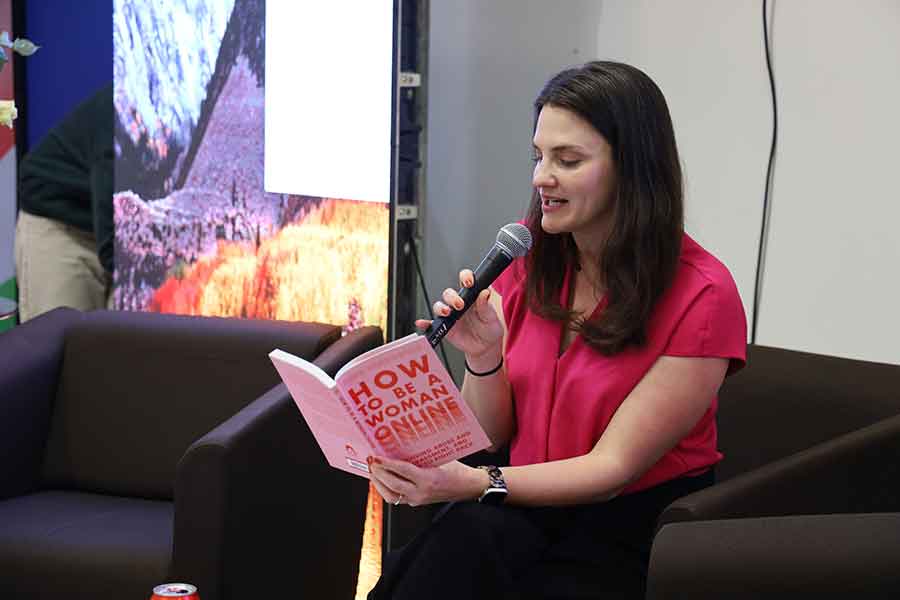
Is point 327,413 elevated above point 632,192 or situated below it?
below

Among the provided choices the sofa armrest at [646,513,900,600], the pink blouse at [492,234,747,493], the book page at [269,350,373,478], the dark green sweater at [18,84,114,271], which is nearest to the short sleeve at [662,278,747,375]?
the pink blouse at [492,234,747,493]

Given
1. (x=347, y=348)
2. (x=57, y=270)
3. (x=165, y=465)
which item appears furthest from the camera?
(x=57, y=270)

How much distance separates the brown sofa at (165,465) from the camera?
2242 mm

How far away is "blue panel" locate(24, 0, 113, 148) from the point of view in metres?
4.31

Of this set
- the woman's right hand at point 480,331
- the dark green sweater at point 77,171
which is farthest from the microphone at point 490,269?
the dark green sweater at point 77,171

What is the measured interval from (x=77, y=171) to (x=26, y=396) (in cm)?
134

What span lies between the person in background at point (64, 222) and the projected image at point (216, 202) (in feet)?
1.67

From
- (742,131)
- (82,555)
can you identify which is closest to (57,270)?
(82,555)

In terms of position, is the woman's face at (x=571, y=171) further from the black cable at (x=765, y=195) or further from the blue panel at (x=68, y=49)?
the blue panel at (x=68, y=49)

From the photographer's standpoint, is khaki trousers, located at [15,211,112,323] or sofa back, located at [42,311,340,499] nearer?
sofa back, located at [42,311,340,499]

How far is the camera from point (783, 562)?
4.80 ft

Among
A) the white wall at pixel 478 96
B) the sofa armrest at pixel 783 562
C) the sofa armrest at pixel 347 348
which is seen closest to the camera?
the sofa armrest at pixel 783 562

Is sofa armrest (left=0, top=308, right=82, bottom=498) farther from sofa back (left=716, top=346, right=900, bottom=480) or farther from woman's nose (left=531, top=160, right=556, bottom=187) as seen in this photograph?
sofa back (left=716, top=346, right=900, bottom=480)

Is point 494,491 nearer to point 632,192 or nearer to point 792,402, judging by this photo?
point 632,192
